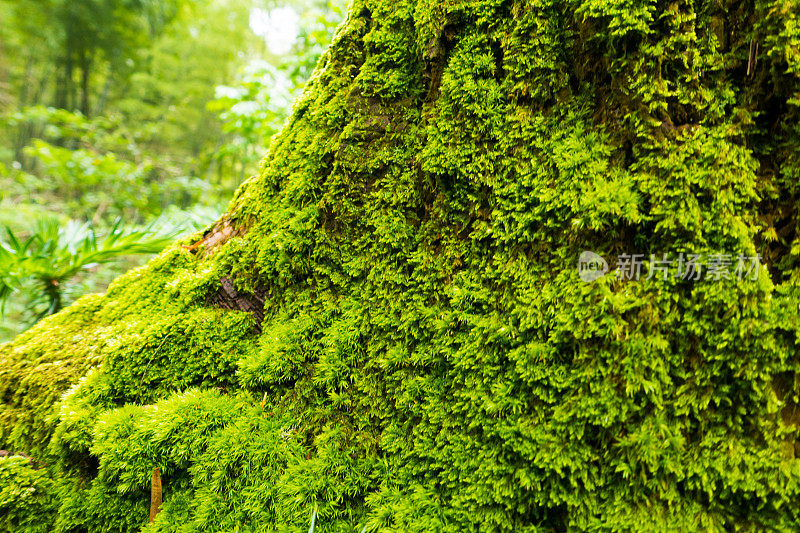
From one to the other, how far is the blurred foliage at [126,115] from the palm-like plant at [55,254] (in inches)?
0.6

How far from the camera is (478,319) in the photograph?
4.17 ft

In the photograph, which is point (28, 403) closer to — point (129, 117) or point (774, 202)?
point (774, 202)

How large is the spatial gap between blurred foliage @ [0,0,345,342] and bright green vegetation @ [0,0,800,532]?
161cm

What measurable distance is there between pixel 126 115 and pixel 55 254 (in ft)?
58.9

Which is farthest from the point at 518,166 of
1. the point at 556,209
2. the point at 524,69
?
the point at 524,69

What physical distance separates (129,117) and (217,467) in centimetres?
2061

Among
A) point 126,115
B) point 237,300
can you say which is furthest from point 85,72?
point 237,300

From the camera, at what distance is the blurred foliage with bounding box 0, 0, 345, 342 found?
3822 millimetres

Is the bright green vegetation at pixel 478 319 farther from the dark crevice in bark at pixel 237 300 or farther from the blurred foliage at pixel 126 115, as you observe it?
the blurred foliage at pixel 126 115

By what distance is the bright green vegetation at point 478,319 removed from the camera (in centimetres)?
98

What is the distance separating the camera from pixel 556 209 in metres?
1.18

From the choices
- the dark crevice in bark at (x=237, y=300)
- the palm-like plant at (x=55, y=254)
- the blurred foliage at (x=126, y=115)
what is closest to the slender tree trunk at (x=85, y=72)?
the blurred foliage at (x=126, y=115)

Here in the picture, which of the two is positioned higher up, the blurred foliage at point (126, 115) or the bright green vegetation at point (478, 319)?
the blurred foliage at point (126, 115)

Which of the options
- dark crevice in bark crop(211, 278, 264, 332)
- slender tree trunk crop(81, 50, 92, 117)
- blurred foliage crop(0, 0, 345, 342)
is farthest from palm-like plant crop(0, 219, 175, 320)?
slender tree trunk crop(81, 50, 92, 117)
